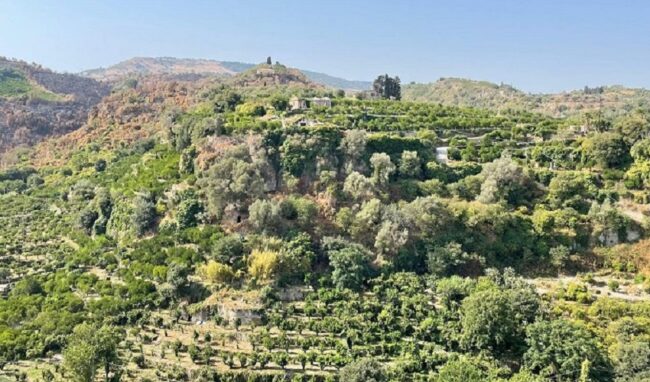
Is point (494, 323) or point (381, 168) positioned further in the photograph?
point (381, 168)

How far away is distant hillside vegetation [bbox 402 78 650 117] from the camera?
436 ft

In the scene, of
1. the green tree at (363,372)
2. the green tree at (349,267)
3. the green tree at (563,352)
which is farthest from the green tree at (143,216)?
the green tree at (563,352)

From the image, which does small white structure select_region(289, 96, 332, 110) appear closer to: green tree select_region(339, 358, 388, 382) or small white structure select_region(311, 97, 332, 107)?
small white structure select_region(311, 97, 332, 107)

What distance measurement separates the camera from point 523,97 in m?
153

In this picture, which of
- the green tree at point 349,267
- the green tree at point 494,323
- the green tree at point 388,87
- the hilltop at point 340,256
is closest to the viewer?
the hilltop at point 340,256

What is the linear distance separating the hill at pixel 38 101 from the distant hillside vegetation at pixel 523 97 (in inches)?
3754

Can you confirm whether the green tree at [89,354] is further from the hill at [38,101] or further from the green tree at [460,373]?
the hill at [38,101]

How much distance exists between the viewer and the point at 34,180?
252ft

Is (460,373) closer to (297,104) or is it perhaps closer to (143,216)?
(143,216)

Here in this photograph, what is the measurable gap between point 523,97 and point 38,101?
428 feet

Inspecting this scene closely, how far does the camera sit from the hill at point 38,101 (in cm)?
11938

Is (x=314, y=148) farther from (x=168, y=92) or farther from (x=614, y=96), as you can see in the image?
(x=614, y=96)

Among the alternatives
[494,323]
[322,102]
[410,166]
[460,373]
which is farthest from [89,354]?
[322,102]

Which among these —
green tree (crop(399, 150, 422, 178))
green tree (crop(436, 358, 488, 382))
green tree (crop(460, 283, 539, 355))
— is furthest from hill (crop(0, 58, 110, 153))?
green tree (crop(436, 358, 488, 382))
